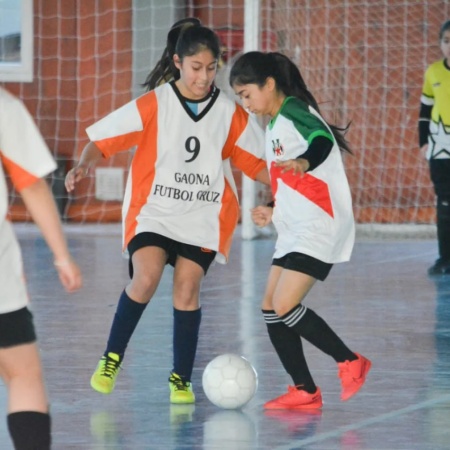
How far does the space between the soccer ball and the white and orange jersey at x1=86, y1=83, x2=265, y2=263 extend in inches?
18.3

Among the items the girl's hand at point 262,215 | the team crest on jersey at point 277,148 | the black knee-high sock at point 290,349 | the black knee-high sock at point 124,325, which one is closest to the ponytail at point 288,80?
the team crest on jersey at point 277,148

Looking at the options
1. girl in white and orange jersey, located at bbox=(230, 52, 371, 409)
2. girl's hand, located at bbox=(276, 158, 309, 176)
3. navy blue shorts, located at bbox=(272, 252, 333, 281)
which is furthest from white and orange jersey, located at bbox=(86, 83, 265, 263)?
girl's hand, located at bbox=(276, 158, 309, 176)

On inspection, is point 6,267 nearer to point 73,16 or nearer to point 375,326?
point 375,326

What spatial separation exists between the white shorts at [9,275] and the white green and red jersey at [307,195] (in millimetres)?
1636

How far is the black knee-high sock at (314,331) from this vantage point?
4441mm

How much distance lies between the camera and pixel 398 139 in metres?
11.8

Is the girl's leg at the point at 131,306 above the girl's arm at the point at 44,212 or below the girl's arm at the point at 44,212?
below

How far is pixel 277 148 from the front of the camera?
4.52 m

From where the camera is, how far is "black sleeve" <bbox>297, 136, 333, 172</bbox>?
432cm

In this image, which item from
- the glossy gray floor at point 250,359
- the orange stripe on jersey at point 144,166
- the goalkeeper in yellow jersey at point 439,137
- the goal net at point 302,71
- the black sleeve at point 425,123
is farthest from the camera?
the goal net at point 302,71

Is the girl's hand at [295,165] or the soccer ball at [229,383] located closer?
the girl's hand at [295,165]

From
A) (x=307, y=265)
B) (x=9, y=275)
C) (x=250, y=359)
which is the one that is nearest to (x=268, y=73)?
(x=307, y=265)

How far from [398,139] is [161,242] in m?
7.54

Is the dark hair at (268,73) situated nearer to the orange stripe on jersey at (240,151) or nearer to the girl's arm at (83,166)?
the orange stripe on jersey at (240,151)
